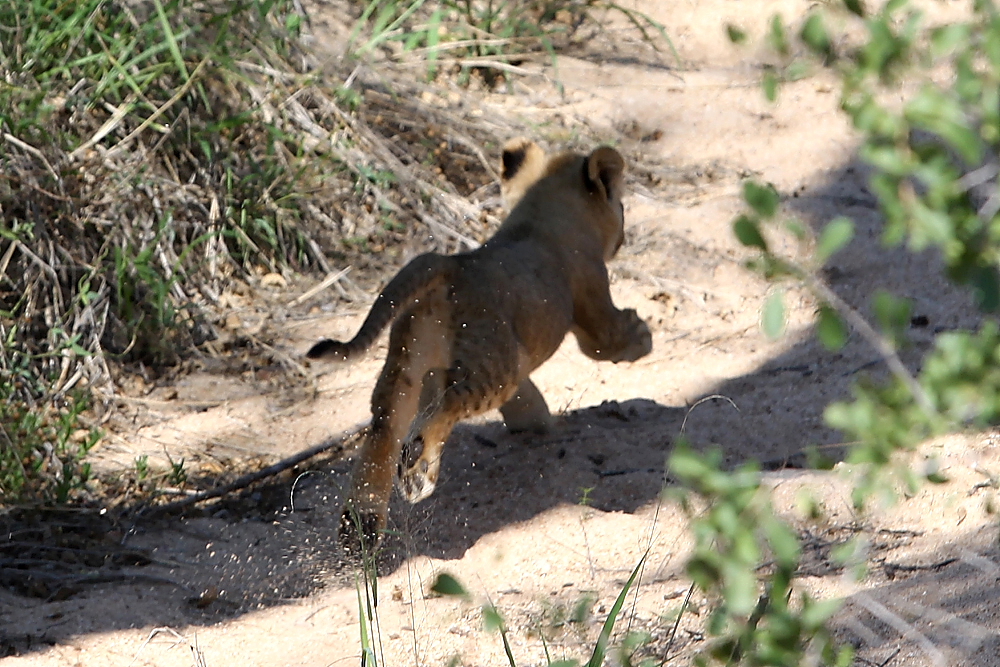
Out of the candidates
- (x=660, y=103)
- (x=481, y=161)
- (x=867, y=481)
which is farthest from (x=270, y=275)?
(x=867, y=481)

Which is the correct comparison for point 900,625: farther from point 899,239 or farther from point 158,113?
point 158,113

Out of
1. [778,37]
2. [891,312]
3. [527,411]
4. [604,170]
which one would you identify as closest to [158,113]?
[604,170]

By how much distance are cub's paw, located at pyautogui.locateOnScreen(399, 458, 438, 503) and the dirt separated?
134 mm

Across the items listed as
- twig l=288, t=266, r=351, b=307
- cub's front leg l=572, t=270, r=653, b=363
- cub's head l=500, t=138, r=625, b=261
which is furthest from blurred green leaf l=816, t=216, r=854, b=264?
twig l=288, t=266, r=351, b=307

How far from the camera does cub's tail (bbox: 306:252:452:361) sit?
3.59 metres

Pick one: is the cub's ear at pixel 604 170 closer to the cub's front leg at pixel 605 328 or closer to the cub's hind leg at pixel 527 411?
the cub's front leg at pixel 605 328

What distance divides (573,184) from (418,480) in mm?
1956

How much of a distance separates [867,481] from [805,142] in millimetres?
6616

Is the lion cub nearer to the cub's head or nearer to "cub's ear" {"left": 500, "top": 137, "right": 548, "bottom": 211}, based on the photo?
the cub's head

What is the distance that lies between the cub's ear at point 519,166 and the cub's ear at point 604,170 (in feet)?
0.98

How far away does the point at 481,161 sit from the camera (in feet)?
24.3

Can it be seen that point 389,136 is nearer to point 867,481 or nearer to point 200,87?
point 200,87

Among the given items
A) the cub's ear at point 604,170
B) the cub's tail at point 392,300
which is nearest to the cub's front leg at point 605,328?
the cub's ear at point 604,170

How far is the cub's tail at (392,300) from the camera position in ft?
11.8
